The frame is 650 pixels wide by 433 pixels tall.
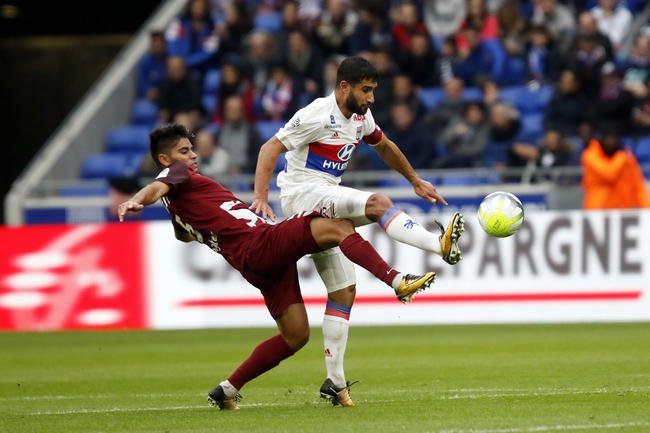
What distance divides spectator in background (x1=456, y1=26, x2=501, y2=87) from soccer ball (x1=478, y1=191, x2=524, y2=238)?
474 inches

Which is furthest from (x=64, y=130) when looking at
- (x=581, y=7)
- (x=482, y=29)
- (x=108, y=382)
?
(x=108, y=382)

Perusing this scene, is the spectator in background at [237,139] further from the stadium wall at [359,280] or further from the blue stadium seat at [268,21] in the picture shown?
the stadium wall at [359,280]

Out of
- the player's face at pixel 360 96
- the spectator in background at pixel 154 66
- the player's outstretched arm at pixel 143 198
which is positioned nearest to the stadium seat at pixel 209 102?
the spectator in background at pixel 154 66

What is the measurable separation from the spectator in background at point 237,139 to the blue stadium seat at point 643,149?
5479 mm

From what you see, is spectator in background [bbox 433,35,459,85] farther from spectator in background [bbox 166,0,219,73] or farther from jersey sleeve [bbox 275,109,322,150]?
jersey sleeve [bbox 275,109,322,150]

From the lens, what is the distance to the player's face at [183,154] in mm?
8455

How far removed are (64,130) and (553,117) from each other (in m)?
8.48

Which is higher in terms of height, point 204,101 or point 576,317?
point 204,101

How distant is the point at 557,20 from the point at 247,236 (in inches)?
511

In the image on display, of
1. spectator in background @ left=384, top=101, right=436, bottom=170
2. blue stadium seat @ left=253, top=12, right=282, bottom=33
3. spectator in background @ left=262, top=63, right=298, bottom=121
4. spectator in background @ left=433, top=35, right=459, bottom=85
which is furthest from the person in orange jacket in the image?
blue stadium seat @ left=253, top=12, right=282, bottom=33

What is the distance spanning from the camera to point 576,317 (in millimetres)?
15391

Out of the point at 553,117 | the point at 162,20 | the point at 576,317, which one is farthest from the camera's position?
the point at 162,20

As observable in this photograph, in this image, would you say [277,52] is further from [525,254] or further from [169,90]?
[525,254]

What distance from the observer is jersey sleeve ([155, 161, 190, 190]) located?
8147 millimetres
